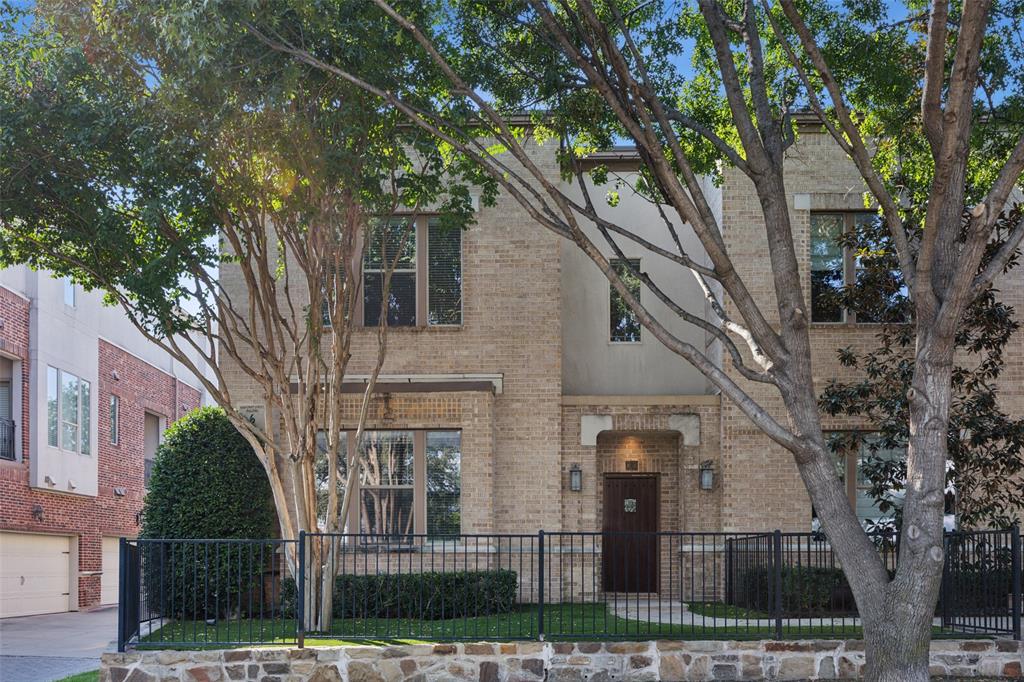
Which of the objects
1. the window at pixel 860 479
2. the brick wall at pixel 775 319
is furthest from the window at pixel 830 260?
the window at pixel 860 479

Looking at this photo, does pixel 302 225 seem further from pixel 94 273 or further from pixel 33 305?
pixel 33 305

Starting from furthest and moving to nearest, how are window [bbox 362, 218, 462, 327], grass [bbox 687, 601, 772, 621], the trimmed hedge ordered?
1. window [bbox 362, 218, 462, 327]
2. the trimmed hedge
3. grass [bbox 687, 601, 772, 621]

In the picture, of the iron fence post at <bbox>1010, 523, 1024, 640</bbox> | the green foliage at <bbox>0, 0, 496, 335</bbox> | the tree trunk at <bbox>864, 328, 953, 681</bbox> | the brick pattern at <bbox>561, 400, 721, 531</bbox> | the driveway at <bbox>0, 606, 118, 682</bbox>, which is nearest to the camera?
the tree trunk at <bbox>864, 328, 953, 681</bbox>

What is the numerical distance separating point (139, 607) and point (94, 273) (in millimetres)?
3969

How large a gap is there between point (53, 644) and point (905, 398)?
13.0 meters

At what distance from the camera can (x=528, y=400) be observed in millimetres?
18047

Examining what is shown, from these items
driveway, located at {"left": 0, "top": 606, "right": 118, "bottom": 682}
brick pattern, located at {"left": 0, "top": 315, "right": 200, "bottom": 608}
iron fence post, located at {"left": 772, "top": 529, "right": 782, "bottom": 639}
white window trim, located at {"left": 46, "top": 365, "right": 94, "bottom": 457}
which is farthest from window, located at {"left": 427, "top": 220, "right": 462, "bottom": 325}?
white window trim, located at {"left": 46, "top": 365, "right": 94, "bottom": 457}

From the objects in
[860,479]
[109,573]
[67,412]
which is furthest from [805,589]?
[109,573]

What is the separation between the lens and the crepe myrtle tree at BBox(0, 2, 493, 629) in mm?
11617

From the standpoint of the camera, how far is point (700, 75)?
44.2 ft

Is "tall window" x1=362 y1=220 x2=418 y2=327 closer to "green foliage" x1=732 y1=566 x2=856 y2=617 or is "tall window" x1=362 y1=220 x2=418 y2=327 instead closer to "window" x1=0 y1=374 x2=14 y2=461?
"green foliage" x1=732 y1=566 x2=856 y2=617

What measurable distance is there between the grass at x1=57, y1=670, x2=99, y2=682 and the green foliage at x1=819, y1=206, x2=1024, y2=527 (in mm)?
9923

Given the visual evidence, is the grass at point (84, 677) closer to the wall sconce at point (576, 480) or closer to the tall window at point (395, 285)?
the tall window at point (395, 285)

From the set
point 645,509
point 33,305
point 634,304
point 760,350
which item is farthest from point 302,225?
point 33,305
